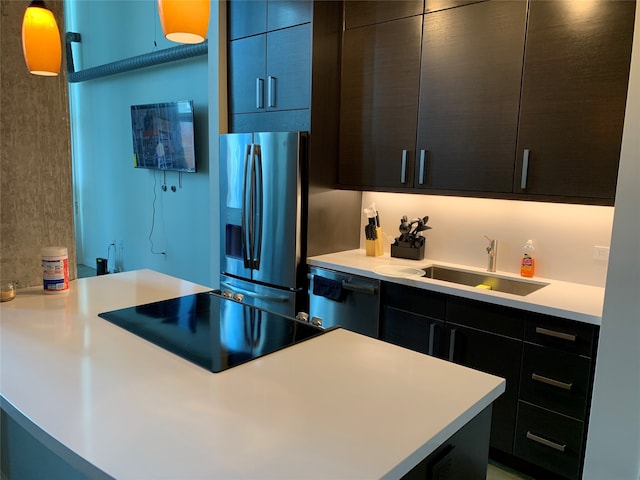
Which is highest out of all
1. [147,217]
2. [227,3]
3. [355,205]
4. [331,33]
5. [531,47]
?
[227,3]

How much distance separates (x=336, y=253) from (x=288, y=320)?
5.27ft

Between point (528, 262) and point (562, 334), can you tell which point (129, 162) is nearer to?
point (528, 262)

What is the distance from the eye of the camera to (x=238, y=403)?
108 cm

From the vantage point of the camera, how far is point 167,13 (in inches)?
54.9

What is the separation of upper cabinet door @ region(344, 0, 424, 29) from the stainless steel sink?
5.02 ft

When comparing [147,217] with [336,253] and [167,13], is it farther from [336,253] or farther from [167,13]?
[167,13]

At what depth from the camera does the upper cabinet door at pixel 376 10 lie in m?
2.72

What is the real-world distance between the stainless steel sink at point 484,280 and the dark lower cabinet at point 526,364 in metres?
0.44

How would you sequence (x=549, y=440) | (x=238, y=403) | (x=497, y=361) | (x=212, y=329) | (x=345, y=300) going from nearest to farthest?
(x=238, y=403) < (x=212, y=329) < (x=549, y=440) < (x=497, y=361) < (x=345, y=300)

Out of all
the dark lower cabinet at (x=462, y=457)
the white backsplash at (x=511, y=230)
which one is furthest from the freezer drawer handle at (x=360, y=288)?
the dark lower cabinet at (x=462, y=457)

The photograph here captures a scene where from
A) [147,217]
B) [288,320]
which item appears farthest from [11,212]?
[147,217]

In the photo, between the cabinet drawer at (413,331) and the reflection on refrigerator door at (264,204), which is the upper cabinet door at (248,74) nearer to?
the reflection on refrigerator door at (264,204)

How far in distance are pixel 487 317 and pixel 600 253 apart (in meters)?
0.72

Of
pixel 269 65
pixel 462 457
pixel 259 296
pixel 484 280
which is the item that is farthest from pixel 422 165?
pixel 462 457
